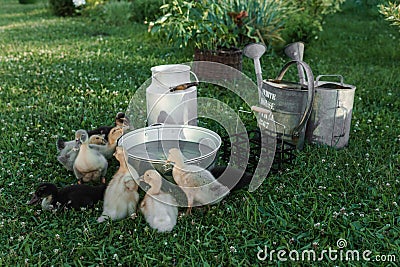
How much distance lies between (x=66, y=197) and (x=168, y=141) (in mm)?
949

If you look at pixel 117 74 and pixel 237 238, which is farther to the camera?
pixel 117 74

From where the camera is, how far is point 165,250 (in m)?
2.59

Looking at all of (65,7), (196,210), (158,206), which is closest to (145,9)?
(65,7)

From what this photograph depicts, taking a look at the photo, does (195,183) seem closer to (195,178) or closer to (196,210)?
(195,178)

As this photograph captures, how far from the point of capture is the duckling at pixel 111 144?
11.4 ft

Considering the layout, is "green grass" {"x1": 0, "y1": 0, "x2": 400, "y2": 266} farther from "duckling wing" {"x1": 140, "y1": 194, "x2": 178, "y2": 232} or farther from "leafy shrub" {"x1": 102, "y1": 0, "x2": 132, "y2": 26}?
"leafy shrub" {"x1": 102, "y1": 0, "x2": 132, "y2": 26}

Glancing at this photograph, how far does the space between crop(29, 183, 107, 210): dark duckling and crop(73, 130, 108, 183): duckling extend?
0.77ft

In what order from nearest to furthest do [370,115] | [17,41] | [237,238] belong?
[237,238] < [370,115] < [17,41]

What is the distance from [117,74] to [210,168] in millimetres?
3334

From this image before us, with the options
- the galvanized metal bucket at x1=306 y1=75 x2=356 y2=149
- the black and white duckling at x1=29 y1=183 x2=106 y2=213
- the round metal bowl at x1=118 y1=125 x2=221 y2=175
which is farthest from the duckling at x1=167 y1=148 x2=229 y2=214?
the galvanized metal bucket at x1=306 y1=75 x2=356 y2=149

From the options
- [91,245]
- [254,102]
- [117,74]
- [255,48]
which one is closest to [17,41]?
[117,74]

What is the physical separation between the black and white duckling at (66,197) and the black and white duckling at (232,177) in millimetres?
808

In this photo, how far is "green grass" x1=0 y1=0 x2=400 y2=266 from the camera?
259cm

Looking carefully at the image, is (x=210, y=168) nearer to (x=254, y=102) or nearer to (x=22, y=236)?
(x=22, y=236)
